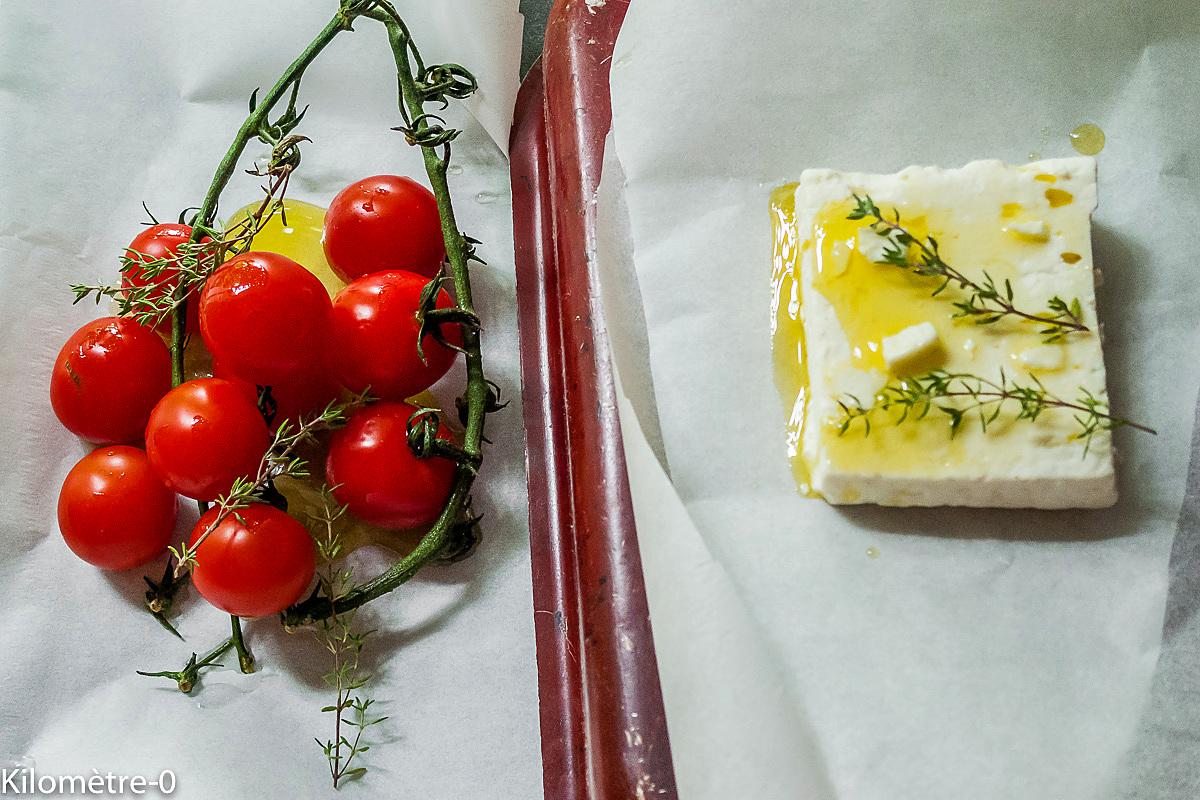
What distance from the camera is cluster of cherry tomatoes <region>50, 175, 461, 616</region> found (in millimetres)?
1121

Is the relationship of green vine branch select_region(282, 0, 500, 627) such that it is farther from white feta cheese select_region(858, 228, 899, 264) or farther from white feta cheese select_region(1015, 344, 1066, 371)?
white feta cheese select_region(1015, 344, 1066, 371)

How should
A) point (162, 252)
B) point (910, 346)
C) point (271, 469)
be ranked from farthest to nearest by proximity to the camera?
point (162, 252) < point (271, 469) < point (910, 346)

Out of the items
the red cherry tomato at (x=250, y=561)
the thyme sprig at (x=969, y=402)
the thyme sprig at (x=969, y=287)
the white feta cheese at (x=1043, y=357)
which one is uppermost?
the thyme sprig at (x=969, y=287)

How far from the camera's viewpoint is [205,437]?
1.11m

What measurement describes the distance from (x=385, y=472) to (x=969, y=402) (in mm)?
611

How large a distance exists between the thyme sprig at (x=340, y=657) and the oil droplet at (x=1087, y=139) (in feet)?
2.97

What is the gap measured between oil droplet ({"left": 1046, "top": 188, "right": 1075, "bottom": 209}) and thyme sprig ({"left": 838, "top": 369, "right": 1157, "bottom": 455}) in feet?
0.61

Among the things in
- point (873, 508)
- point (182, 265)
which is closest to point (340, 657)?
point (182, 265)

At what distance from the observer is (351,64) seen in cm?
146

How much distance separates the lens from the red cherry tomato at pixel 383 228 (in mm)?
1277

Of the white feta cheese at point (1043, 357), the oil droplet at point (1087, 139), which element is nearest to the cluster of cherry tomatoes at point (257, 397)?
the white feta cheese at point (1043, 357)

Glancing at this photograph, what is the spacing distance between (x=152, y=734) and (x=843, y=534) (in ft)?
2.51

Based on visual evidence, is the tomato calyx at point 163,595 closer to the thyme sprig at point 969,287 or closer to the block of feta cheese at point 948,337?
the block of feta cheese at point 948,337

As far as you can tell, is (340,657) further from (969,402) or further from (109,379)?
(969,402)
